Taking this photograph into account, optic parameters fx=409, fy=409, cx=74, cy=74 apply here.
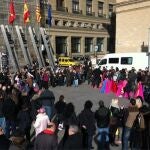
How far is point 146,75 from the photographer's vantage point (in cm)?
2391

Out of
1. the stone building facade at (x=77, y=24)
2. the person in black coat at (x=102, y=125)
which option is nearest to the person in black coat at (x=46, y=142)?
the person in black coat at (x=102, y=125)

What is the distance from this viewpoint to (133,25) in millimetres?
40438

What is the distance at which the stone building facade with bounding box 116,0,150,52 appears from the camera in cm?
3916

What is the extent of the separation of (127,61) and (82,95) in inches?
369

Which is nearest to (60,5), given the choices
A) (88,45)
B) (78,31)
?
(78,31)

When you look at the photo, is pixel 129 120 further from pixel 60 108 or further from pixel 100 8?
pixel 100 8

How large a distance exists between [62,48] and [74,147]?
56.1 m

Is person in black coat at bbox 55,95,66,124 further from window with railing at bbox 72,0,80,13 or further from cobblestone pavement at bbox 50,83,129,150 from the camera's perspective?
window with railing at bbox 72,0,80,13

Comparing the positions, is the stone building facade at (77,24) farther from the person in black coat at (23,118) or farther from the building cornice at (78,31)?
the person in black coat at (23,118)

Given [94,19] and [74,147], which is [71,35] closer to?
[94,19]

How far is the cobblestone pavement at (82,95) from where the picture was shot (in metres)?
22.0

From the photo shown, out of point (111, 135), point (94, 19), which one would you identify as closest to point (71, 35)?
point (94, 19)

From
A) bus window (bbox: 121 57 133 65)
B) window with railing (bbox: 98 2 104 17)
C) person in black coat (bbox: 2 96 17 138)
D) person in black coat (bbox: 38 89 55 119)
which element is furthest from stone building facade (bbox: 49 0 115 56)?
person in black coat (bbox: 2 96 17 138)

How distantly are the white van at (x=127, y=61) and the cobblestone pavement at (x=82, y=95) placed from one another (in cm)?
479
